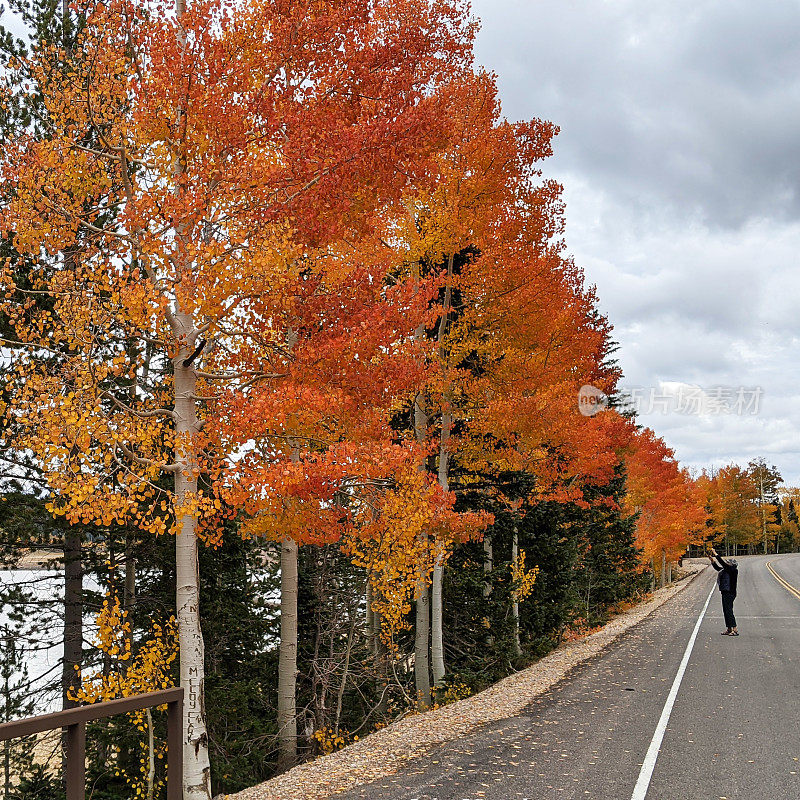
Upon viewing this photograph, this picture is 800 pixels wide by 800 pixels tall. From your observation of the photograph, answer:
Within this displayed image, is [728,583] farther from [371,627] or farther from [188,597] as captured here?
[188,597]

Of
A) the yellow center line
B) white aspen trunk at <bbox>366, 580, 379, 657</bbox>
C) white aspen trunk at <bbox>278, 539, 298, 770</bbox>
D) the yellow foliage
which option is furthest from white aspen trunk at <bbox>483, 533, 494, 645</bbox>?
the yellow center line

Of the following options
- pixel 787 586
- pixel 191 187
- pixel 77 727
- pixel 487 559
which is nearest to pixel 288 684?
pixel 487 559

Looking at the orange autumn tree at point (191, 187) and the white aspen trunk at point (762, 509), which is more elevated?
the orange autumn tree at point (191, 187)

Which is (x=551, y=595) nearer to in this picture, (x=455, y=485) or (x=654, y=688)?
(x=455, y=485)

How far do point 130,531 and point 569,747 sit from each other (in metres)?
7.91

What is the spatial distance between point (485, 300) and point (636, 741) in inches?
332

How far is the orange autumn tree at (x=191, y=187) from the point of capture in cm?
689

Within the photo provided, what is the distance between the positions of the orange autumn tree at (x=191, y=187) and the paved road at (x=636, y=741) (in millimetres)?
2939

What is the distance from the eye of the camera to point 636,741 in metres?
7.91

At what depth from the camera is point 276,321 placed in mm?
8047

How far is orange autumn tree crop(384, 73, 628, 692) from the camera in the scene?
12.8 metres

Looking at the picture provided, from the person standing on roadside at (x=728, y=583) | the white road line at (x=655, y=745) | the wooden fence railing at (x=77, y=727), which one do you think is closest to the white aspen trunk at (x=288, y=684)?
the wooden fence railing at (x=77, y=727)

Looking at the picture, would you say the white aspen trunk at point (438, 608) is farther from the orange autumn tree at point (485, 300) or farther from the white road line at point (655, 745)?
the white road line at point (655, 745)

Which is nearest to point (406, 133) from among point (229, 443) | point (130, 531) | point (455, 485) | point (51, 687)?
point (229, 443)
